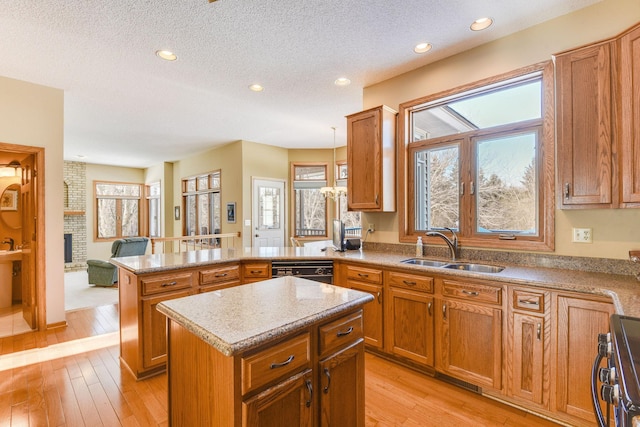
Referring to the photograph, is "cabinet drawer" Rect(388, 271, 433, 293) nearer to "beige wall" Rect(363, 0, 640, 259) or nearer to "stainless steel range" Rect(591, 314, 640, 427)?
"beige wall" Rect(363, 0, 640, 259)

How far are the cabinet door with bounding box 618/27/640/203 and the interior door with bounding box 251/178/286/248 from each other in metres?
5.41

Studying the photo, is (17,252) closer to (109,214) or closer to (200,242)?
(200,242)

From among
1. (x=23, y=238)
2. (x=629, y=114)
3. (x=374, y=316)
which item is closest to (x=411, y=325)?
(x=374, y=316)

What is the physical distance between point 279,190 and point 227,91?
3127 millimetres

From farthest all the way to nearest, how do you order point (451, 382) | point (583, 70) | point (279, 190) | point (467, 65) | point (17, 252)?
point (279, 190) → point (17, 252) → point (467, 65) → point (451, 382) → point (583, 70)

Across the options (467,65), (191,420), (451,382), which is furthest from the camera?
(467,65)

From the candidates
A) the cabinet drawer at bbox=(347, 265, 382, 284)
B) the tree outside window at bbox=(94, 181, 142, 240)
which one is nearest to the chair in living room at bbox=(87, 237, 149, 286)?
the tree outside window at bbox=(94, 181, 142, 240)

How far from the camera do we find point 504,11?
227 cm

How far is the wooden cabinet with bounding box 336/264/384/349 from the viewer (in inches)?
108

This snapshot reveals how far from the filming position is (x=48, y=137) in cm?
353

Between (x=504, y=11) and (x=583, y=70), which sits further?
(x=504, y=11)

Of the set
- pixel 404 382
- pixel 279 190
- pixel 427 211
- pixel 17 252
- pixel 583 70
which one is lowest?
pixel 404 382

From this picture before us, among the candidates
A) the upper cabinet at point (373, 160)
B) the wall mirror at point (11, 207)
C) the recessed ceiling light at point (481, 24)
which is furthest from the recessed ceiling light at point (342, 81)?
the wall mirror at point (11, 207)

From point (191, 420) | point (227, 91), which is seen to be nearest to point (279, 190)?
point (227, 91)
